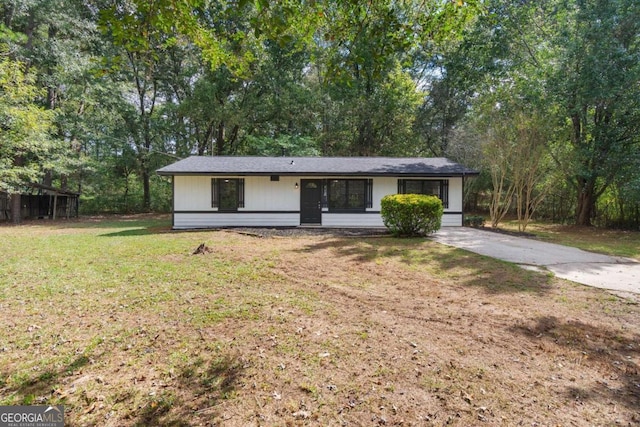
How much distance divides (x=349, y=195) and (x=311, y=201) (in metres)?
1.62

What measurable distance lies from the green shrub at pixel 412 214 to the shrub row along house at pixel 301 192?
3119mm

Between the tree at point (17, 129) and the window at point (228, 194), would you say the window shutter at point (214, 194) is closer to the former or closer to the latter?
the window at point (228, 194)

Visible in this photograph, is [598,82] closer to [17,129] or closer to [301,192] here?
[301,192]

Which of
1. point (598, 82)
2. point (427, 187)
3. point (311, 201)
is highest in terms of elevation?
point (598, 82)

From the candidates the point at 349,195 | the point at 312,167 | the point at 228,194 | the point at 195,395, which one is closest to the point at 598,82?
the point at 349,195

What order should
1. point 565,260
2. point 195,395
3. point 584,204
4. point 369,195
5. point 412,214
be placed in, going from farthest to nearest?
point 584,204, point 369,195, point 412,214, point 565,260, point 195,395

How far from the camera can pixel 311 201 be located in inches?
505

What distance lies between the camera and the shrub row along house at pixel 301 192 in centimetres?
1229

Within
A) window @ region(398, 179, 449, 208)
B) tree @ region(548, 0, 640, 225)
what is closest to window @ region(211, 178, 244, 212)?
window @ region(398, 179, 449, 208)

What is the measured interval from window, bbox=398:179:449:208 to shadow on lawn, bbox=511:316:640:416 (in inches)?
370

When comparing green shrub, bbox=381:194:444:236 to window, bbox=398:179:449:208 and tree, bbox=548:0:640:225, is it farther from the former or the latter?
tree, bbox=548:0:640:225

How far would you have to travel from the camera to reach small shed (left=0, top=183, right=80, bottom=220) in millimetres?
15336

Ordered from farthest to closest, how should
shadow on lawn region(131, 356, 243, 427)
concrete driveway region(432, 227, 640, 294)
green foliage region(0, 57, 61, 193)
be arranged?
green foliage region(0, 57, 61, 193)
concrete driveway region(432, 227, 640, 294)
shadow on lawn region(131, 356, 243, 427)

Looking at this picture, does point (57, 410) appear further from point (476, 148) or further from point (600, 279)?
point (476, 148)
